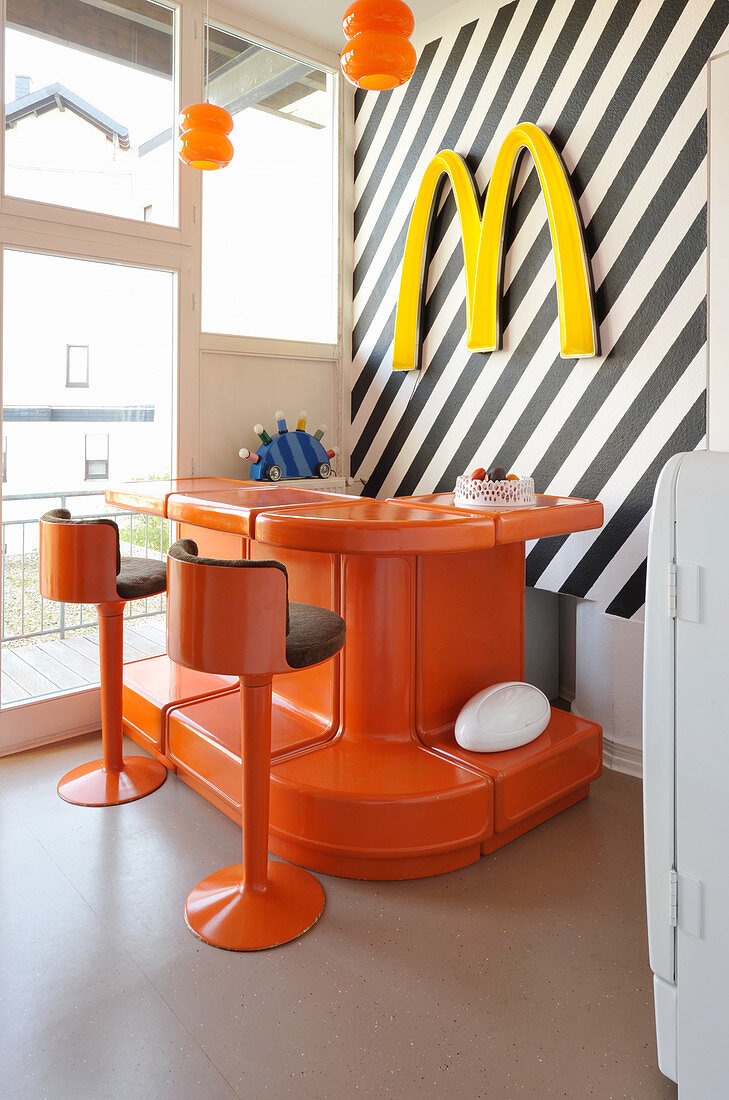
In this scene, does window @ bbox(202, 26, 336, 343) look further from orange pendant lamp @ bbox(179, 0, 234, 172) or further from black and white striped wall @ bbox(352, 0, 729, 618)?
orange pendant lamp @ bbox(179, 0, 234, 172)

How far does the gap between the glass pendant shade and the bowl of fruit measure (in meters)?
1.40

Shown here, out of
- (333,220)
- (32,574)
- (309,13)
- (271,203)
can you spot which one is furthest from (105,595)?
(309,13)

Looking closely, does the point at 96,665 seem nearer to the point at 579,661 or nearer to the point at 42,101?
the point at 579,661

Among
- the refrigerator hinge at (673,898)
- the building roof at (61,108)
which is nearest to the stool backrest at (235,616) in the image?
the refrigerator hinge at (673,898)

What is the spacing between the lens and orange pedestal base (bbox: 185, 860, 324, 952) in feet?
6.17

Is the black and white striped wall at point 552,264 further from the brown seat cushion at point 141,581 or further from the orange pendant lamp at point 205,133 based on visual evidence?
the brown seat cushion at point 141,581

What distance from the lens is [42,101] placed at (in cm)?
294

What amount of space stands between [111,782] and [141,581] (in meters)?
0.71

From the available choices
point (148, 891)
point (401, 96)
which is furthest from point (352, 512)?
point (401, 96)

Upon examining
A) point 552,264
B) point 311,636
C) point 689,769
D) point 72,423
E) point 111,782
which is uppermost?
point 552,264

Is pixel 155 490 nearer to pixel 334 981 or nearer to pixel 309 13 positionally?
pixel 334 981

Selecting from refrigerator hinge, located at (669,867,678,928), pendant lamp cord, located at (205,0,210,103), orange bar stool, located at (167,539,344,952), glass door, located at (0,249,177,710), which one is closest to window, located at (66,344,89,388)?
glass door, located at (0,249,177,710)

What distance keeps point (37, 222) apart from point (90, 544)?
135 centimetres

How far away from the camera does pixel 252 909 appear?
1.96 meters
